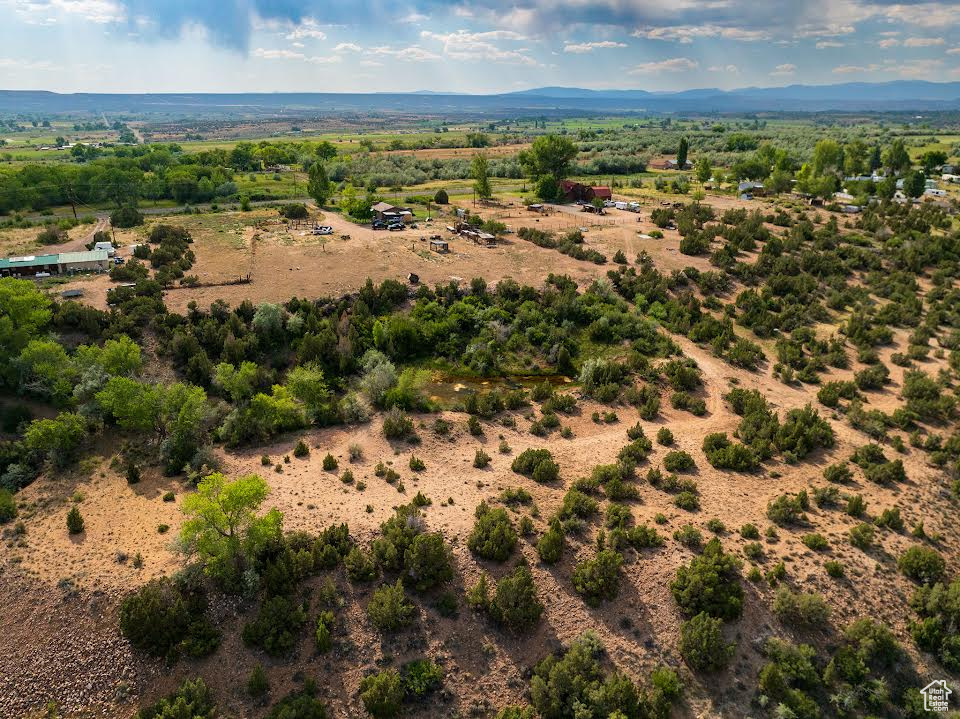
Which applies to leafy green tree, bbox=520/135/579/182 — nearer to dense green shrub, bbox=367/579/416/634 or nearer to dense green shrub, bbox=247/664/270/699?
dense green shrub, bbox=367/579/416/634

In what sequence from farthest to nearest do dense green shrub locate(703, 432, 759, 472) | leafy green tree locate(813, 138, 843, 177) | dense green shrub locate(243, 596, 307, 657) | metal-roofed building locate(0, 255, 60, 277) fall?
1. leafy green tree locate(813, 138, 843, 177)
2. metal-roofed building locate(0, 255, 60, 277)
3. dense green shrub locate(703, 432, 759, 472)
4. dense green shrub locate(243, 596, 307, 657)

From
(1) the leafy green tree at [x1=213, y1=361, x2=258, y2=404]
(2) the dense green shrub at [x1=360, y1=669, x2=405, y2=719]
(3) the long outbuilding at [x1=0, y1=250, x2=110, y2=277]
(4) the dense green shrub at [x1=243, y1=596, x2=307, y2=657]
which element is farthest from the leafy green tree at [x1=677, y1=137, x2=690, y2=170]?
(2) the dense green shrub at [x1=360, y1=669, x2=405, y2=719]

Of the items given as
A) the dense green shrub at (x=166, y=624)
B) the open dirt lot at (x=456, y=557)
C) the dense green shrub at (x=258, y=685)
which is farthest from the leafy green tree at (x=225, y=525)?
the dense green shrub at (x=258, y=685)

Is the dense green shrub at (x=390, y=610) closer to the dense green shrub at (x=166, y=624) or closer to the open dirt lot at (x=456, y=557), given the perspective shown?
the open dirt lot at (x=456, y=557)

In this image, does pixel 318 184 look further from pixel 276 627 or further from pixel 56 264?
pixel 276 627

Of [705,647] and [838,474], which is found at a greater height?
[838,474]

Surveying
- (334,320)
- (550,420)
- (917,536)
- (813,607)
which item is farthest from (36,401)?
(917,536)

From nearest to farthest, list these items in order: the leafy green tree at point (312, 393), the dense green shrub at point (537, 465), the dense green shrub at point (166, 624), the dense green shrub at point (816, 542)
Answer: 1. the dense green shrub at point (166, 624)
2. the dense green shrub at point (816, 542)
3. the dense green shrub at point (537, 465)
4. the leafy green tree at point (312, 393)

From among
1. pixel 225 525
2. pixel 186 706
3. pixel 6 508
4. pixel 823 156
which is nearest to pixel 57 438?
pixel 6 508
